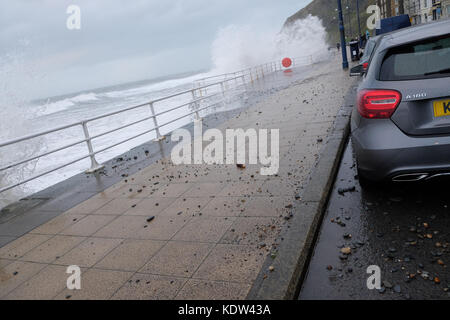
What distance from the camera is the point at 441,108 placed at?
10.2ft

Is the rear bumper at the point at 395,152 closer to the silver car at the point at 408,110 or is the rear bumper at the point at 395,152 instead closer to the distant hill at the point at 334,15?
the silver car at the point at 408,110

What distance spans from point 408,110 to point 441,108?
25cm

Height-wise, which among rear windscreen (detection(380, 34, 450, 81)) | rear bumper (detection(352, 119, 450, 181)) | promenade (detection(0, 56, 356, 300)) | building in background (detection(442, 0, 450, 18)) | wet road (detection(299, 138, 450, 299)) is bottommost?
wet road (detection(299, 138, 450, 299))

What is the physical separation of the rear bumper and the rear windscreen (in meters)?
0.47

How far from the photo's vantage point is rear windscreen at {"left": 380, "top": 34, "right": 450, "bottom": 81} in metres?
3.24

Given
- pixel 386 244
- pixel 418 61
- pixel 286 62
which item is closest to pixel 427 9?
pixel 286 62

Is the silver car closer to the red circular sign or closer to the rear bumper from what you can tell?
the rear bumper

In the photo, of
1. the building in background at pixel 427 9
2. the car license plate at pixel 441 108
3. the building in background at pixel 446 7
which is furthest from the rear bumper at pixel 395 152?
the building in background at pixel 446 7

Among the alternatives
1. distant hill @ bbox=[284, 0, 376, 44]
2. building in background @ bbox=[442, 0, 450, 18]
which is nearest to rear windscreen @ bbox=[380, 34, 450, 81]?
building in background @ bbox=[442, 0, 450, 18]

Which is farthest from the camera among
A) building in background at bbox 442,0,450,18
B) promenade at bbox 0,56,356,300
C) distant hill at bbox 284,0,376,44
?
distant hill at bbox 284,0,376,44

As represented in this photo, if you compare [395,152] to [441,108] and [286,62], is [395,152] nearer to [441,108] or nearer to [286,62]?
[441,108]
